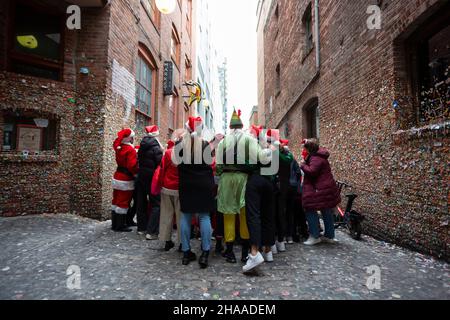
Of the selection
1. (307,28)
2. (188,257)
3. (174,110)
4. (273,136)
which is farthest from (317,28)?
(174,110)

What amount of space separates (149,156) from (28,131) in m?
2.83

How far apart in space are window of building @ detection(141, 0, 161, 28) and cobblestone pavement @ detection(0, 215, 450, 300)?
709cm

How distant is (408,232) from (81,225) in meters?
5.69

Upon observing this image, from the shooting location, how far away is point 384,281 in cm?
294

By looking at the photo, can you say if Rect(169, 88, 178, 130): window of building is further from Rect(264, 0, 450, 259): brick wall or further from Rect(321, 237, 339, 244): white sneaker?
Rect(321, 237, 339, 244): white sneaker

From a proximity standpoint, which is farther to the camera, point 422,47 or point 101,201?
point 101,201

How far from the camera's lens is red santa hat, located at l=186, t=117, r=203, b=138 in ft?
11.2

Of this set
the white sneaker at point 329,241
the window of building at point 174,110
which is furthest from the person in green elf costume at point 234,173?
the window of building at point 174,110

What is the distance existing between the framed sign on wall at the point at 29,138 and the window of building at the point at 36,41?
116cm

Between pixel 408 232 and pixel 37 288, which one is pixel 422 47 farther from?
pixel 37 288

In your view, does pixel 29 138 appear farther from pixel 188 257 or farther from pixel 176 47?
pixel 176 47

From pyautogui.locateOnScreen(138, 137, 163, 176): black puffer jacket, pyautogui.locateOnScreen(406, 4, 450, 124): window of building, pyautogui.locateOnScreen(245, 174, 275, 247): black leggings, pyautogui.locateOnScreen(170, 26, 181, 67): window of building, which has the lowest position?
pyautogui.locateOnScreen(245, 174, 275, 247): black leggings

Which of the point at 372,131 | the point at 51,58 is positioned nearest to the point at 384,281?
the point at 372,131

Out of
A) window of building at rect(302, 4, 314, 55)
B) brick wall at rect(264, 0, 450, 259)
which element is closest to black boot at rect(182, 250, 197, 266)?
brick wall at rect(264, 0, 450, 259)
